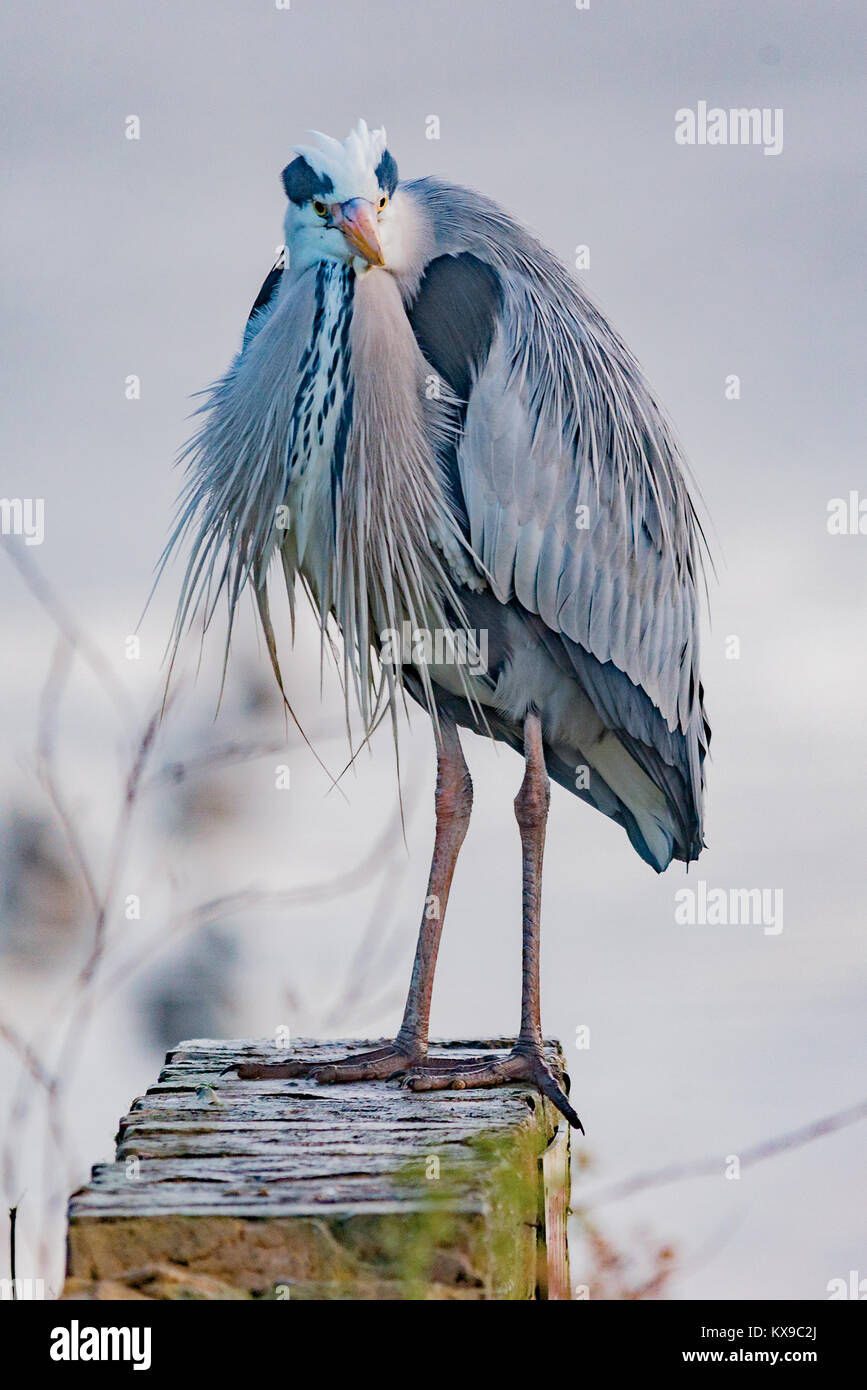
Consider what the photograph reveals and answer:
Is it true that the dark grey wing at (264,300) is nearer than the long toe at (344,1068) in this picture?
No

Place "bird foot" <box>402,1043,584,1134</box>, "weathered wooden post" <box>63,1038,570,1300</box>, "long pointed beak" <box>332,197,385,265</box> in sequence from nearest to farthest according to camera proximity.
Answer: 1. "weathered wooden post" <box>63,1038,570,1300</box>
2. "long pointed beak" <box>332,197,385,265</box>
3. "bird foot" <box>402,1043,584,1134</box>

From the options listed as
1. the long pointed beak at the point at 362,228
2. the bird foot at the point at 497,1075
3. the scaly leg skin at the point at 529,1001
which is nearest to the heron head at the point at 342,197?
the long pointed beak at the point at 362,228

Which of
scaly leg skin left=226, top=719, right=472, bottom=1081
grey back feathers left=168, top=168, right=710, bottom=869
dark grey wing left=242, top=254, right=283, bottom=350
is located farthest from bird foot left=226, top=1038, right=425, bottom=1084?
dark grey wing left=242, top=254, right=283, bottom=350

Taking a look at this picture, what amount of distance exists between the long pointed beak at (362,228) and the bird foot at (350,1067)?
6.76 ft

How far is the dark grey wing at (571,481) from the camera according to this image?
4527 millimetres

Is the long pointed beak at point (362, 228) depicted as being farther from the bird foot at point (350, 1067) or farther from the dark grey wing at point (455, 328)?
the bird foot at point (350, 1067)

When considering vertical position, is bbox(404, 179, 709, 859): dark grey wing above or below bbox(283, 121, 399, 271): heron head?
below

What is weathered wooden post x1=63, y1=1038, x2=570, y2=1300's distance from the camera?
2881mm

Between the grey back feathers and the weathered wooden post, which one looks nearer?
the weathered wooden post

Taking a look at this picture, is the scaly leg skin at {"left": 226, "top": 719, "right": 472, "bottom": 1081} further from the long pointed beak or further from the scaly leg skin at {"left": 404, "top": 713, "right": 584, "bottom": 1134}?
the long pointed beak

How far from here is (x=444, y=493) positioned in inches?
178

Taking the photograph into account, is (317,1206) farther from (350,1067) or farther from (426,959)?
(426,959)

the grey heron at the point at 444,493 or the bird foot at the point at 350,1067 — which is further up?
the grey heron at the point at 444,493

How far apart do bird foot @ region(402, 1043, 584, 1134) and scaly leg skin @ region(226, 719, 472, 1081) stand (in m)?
0.08
